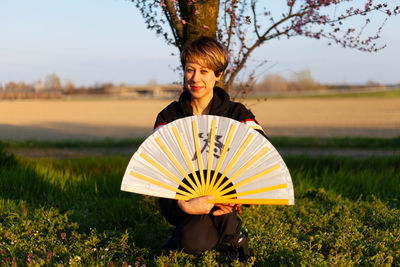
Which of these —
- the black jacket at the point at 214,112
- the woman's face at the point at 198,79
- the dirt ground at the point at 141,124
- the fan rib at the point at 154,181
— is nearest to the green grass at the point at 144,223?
the fan rib at the point at 154,181

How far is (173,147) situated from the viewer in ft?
8.36

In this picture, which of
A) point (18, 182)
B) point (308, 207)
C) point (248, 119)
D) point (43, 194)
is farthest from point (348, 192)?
point (18, 182)

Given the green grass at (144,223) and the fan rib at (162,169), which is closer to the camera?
the fan rib at (162,169)

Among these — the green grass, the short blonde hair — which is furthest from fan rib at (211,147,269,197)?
the short blonde hair

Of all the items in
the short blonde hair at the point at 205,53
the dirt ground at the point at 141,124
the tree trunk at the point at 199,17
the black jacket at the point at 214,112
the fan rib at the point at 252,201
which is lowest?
the dirt ground at the point at 141,124

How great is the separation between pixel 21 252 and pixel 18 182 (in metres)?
2.06

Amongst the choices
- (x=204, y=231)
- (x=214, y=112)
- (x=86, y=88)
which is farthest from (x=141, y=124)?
(x=86, y=88)

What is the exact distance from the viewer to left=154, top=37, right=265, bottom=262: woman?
2594 mm

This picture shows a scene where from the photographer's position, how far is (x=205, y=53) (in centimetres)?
269

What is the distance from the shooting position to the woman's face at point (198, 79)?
107 inches

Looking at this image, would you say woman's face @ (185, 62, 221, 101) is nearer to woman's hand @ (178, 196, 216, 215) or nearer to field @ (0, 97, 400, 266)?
woman's hand @ (178, 196, 216, 215)

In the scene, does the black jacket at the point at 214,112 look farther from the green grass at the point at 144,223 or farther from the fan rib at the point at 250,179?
the green grass at the point at 144,223

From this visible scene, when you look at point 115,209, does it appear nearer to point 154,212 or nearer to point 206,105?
point 154,212

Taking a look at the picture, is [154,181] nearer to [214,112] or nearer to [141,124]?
[214,112]
